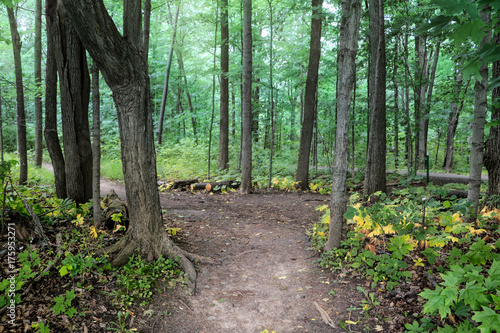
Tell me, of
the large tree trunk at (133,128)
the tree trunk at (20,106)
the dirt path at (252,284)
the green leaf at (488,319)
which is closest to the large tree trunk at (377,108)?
the dirt path at (252,284)

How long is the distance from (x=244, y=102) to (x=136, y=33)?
242 inches

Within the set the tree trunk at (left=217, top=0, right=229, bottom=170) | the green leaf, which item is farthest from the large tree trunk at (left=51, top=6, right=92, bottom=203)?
the tree trunk at (left=217, top=0, right=229, bottom=170)

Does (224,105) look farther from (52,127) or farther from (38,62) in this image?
(52,127)

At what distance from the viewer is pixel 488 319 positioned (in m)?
2.05

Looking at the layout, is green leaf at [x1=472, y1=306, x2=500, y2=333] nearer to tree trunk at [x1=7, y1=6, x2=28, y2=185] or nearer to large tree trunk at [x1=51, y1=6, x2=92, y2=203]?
large tree trunk at [x1=51, y1=6, x2=92, y2=203]

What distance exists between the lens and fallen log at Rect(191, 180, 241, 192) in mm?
10875

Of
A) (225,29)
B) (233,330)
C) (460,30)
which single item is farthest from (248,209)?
(225,29)

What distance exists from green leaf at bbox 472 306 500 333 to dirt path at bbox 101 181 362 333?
1506 millimetres

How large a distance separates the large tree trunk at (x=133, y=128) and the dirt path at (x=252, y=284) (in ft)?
1.96

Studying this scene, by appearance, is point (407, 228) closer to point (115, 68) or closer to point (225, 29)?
point (115, 68)

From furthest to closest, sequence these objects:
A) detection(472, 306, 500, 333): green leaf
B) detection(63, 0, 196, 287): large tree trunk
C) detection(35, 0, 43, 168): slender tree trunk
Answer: detection(35, 0, 43, 168): slender tree trunk
detection(63, 0, 196, 287): large tree trunk
detection(472, 306, 500, 333): green leaf

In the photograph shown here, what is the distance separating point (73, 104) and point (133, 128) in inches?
85.3

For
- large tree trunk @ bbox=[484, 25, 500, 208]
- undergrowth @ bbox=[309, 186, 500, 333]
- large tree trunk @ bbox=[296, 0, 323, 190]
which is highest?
large tree trunk @ bbox=[296, 0, 323, 190]

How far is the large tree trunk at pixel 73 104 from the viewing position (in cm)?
524
